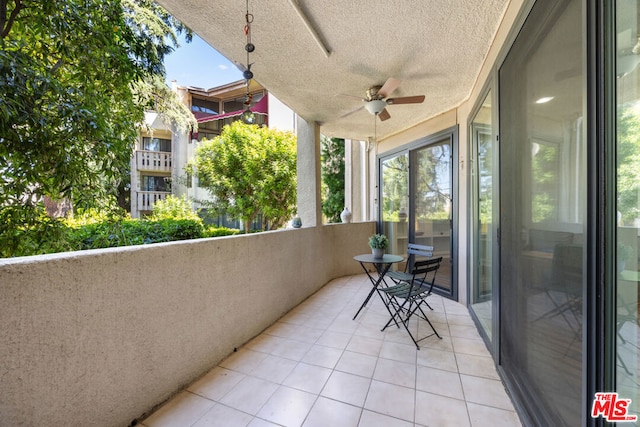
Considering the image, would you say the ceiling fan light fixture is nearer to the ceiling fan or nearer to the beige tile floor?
the ceiling fan

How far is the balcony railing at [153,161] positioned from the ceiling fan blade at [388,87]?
10636mm

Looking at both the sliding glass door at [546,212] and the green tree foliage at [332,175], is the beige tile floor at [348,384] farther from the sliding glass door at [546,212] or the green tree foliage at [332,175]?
the green tree foliage at [332,175]

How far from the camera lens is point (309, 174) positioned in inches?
168

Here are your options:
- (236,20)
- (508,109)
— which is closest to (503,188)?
(508,109)

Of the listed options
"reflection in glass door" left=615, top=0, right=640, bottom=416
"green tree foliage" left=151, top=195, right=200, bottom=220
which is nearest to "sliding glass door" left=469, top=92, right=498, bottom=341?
"reflection in glass door" left=615, top=0, right=640, bottom=416

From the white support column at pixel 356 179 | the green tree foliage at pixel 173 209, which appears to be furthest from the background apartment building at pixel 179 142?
the white support column at pixel 356 179

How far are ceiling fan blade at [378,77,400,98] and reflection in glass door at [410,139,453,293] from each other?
1.56 metres

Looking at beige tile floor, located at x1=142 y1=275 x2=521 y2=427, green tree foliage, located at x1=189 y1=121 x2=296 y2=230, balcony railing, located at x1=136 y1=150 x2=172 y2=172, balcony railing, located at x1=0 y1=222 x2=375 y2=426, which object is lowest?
beige tile floor, located at x1=142 y1=275 x2=521 y2=427

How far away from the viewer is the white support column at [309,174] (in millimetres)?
4246

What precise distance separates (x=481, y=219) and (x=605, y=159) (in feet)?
6.86

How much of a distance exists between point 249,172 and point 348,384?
589 cm

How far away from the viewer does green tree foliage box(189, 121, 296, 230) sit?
695cm

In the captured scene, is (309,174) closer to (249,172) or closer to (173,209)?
(249,172)

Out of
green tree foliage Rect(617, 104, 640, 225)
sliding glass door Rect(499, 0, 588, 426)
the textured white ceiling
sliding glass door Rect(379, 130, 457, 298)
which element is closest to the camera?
green tree foliage Rect(617, 104, 640, 225)
